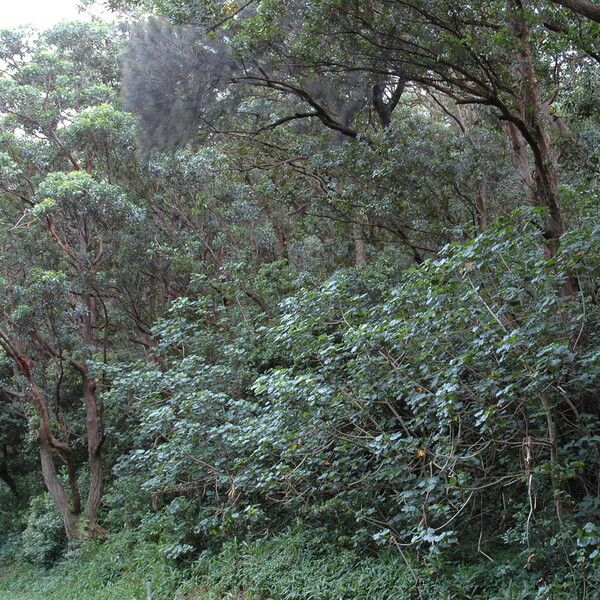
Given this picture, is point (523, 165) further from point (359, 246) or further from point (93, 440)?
point (93, 440)

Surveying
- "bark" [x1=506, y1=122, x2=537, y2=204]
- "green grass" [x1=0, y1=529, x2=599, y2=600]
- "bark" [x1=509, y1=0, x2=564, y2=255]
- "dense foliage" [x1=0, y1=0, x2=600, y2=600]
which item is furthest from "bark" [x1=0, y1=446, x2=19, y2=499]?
"bark" [x1=509, y1=0, x2=564, y2=255]

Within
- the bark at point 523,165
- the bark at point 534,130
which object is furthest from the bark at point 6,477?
the bark at point 534,130

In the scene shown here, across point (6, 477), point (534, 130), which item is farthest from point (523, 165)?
point (6, 477)

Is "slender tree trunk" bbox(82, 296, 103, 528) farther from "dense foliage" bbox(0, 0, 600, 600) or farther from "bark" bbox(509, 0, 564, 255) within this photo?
"bark" bbox(509, 0, 564, 255)

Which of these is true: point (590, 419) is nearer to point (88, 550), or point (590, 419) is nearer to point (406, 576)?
point (406, 576)

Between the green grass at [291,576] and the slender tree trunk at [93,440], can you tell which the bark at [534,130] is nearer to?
the green grass at [291,576]

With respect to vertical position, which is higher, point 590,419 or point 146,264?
point 146,264

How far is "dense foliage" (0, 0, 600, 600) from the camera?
591cm

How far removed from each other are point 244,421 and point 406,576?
3.00 m

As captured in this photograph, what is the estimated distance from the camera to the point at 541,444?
18.0ft

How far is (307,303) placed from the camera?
28.0ft

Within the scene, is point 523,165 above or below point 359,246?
below

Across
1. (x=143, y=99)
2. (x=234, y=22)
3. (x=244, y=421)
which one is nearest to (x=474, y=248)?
(x=244, y=421)

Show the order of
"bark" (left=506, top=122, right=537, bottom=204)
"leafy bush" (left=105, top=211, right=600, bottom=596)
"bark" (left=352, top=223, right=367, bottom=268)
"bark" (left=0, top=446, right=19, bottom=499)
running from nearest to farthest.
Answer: "leafy bush" (left=105, top=211, right=600, bottom=596) < "bark" (left=506, top=122, right=537, bottom=204) < "bark" (left=352, top=223, right=367, bottom=268) < "bark" (left=0, top=446, right=19, bottom=499)
